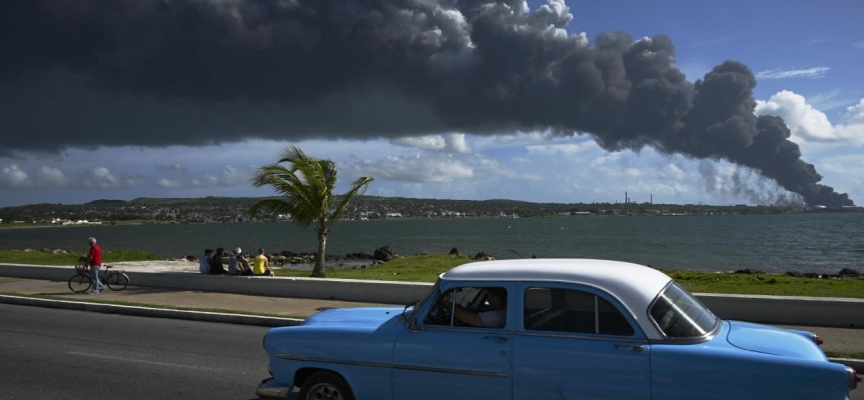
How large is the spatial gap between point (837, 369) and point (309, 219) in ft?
56.1

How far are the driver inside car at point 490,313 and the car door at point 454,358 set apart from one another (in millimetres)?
37

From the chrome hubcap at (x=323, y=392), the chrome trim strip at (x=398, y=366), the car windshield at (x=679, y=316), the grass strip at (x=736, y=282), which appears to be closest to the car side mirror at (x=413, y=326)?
the chrome trim strip at (x=398, y=366)

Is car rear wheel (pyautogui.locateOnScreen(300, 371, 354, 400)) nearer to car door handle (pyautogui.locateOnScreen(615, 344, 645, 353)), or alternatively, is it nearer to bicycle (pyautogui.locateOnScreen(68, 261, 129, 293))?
car door handle (pyautogui.locateOnScreen(615, 344, 645, 353))

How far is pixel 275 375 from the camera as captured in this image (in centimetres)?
588

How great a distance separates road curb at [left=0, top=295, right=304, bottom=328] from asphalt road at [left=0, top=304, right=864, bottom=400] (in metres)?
0.26

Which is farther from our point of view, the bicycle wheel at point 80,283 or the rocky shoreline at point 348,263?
the rocky shoreline at point 348,263

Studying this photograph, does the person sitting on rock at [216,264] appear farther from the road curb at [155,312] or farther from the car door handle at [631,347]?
the car door handle at [631,347]

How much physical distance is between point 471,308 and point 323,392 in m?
1.56

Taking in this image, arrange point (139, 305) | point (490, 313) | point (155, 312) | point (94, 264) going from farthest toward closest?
point (94, 264)
point (139, 305)
point (155, 312)
point (490, 313)

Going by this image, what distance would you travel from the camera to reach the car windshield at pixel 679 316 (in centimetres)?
489

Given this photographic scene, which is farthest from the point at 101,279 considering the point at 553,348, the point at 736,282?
the point at 736,282

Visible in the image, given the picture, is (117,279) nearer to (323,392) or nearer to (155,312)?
(155,312)

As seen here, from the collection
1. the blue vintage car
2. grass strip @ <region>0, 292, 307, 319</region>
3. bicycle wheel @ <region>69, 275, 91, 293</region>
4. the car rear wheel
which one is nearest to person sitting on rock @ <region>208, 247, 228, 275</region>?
grass strip @ <region>0, 292, 307, 319</region>

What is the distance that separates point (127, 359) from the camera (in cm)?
910
